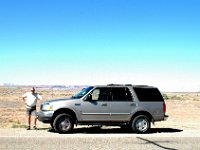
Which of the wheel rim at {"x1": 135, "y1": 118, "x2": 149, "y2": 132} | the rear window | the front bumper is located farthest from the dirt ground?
the wheel rim at {"x1": 135, "y1": 118, "x2": 149, "y2": 132}

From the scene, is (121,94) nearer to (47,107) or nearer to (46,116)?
(47,107)

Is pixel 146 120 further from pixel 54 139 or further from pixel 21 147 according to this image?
pixel 21 147

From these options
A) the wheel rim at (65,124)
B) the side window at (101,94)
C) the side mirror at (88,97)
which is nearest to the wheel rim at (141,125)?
the side window at (101,94)

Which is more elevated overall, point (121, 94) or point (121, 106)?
point (121, 94)

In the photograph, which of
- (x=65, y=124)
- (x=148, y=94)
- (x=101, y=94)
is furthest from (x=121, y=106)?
(x=65, y=124)

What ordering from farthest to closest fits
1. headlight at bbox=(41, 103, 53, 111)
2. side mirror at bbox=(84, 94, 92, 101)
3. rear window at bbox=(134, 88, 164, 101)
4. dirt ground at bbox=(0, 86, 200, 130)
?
dirt ground at bbox=(0, 86, 200, 130) < rear window at bbox=(134, 88, 164, 101) < side mirror at bbox=(84, 94, 92, 101) < headlight at bbox=(41, 103, 53, 111)

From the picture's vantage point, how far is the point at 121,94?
51.1 ft

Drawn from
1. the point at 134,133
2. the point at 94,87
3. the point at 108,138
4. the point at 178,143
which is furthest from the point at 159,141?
the point at 94,87

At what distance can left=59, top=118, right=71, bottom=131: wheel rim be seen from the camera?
1463 cm

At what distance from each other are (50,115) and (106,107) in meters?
2.19

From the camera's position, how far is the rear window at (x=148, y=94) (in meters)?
15.6

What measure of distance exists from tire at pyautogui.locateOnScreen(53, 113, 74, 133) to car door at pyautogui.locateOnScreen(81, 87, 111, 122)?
0.57 m

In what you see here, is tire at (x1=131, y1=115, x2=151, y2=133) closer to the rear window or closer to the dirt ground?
the rear window

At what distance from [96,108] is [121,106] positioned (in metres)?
1.01
